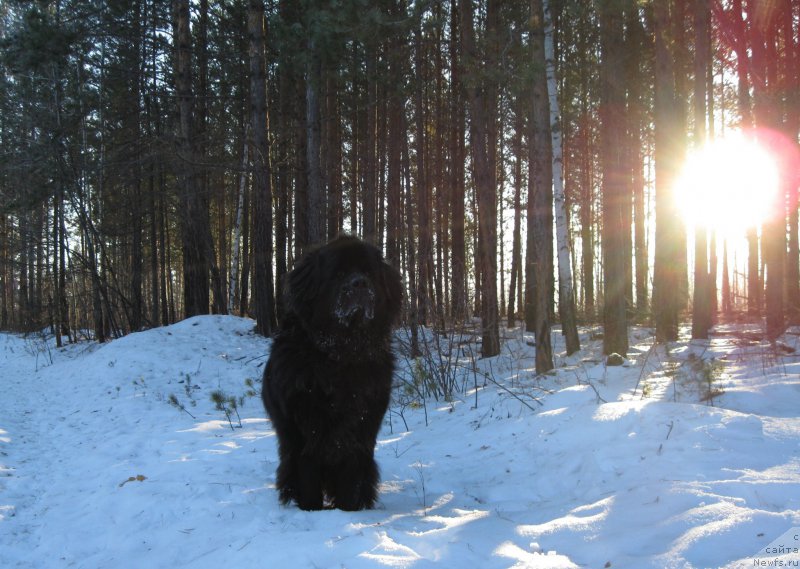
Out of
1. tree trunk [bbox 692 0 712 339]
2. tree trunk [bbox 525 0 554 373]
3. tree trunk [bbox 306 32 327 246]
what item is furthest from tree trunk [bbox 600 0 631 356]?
tree trunk [bbox 306 32 327 246]

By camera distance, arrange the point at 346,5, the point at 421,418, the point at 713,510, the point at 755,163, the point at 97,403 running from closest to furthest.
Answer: the point at 713,510 < the point at 421,418 < the point at 97,403 < the point at 346,5 < the point at 755,163

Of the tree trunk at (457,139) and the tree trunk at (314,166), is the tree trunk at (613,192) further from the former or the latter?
the tree trunk at (314,166)

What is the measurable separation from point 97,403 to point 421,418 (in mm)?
5647

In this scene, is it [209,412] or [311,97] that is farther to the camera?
[311,97]

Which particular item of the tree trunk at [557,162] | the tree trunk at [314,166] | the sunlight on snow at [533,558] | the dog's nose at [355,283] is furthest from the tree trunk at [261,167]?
the sunlight on snow at [533,558]

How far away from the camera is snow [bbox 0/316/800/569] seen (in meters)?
2.44

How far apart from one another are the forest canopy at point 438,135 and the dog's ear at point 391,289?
395 cm

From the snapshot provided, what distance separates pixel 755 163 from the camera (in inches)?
469

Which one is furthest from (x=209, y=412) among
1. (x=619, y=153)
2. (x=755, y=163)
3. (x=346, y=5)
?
(x=755, y=163)

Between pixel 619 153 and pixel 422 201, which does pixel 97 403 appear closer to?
pixel 422 201

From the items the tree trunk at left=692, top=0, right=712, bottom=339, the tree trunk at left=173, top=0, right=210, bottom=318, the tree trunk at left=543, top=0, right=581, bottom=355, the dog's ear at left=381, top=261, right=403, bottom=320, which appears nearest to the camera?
the dog's ear at left=381, top=261, right=403, bottom=320

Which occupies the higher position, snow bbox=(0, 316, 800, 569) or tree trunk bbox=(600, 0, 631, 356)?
tree trunk bbox=(600, 0, 631, 356)

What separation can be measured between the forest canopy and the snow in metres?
3.22

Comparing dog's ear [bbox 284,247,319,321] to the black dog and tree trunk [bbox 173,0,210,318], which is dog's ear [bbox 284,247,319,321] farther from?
tree trunk [bbox 173,0,210,318]
